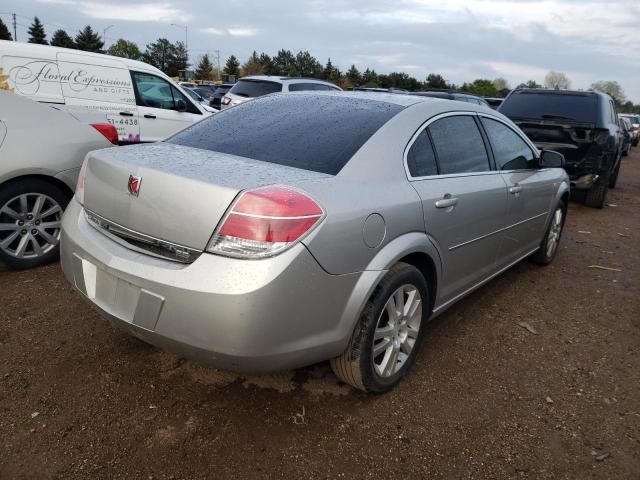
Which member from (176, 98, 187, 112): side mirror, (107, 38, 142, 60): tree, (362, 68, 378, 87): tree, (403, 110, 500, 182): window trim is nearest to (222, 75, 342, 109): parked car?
(176, 98, 187, 112): side mirror

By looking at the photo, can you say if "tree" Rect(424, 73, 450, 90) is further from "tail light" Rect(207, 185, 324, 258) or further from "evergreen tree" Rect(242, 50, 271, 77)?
"tail light" Rect(207, 185, 324, 258)

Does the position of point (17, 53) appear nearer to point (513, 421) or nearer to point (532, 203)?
point (532, 203)

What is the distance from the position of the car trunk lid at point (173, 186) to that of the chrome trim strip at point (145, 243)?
20 millimetres

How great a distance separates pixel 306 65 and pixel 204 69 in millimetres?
24949

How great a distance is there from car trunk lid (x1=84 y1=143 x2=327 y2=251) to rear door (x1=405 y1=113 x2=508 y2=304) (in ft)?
2.59

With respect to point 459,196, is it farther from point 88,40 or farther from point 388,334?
point 88,40

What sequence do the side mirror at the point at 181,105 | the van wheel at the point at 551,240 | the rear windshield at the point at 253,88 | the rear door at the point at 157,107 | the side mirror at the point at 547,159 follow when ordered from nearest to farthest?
1. the side mirror at the point at 547,159
2. the van wheel at the point at 551,240
3. the rear door at the point at 157,107
4. the side mirror at the point at 181,105
5. the rear windshield at the point at 253,88

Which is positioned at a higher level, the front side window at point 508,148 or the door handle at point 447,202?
the front side window at point 508,148

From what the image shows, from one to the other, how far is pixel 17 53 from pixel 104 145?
270 cm

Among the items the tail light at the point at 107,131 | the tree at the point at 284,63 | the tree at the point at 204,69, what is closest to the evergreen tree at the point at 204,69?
the tree at the point at 204,69

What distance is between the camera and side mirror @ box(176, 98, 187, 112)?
7808 millimetres

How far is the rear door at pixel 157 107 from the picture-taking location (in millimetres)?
7332

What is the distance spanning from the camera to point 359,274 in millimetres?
2303

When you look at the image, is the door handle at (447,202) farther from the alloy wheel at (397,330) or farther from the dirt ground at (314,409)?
the dirt ground at (314,409)
